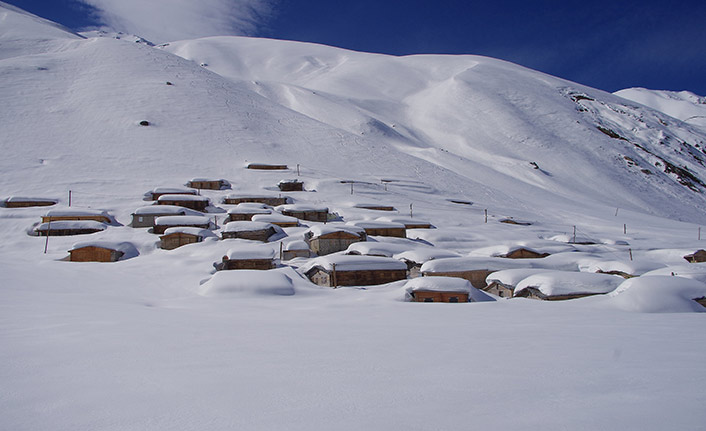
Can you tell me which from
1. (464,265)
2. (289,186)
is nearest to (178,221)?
(289,186)

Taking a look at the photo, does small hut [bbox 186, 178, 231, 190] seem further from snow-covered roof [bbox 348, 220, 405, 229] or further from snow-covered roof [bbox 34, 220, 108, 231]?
snow-covered roof [bbox 348, 220, 405, 229]

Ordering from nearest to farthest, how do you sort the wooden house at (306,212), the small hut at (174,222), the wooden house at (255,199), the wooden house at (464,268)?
the wooden house at (464,268), the small hut at (174,222), the wooden house at (306,212), the wooden house at (255,199)

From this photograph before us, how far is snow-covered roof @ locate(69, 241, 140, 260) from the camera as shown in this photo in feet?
76.8

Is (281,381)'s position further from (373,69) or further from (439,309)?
(373,69)

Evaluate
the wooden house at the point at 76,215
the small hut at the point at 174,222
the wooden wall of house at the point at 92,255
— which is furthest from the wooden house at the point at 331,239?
the wooden house at the point at 76,215

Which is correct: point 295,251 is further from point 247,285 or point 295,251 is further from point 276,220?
point 247,285

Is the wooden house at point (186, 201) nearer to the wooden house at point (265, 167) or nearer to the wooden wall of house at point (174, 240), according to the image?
the wooden wall of house at point (174, 240)

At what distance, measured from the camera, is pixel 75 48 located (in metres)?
83.3

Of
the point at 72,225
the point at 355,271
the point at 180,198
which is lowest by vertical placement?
the point at 355,271

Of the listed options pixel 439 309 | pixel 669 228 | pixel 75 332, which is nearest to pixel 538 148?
pixel 669 228

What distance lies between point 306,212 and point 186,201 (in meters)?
9.88

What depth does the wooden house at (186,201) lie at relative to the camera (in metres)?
35.3

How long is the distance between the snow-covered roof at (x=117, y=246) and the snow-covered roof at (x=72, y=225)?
5637 millimetres

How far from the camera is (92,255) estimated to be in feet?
77.2
